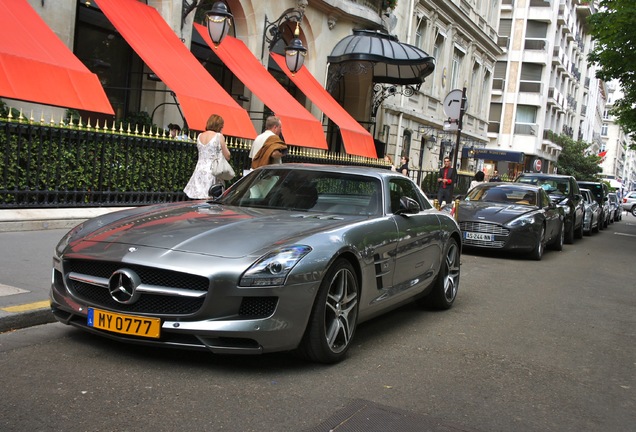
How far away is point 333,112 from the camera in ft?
67.0

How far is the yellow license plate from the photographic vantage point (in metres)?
4.27

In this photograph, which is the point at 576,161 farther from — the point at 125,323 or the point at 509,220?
the point at 125,323

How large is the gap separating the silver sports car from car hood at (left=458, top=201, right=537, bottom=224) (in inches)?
286

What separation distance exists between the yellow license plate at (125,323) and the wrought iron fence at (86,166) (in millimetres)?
5746

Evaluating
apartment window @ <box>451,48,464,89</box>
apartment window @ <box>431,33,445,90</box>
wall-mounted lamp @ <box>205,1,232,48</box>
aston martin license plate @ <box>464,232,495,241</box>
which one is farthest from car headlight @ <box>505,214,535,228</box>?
apartment window @ <box>451,48,464,89</box>

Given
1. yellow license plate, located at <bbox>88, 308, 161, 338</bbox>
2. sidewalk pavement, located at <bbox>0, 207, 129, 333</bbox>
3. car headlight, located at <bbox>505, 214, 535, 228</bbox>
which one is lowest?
sidewalk pavement, located at <bbox>0, 207, 129, 333</bbox>

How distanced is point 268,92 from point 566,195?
7987mm

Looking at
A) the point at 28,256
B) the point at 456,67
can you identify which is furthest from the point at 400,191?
the point at 456,67

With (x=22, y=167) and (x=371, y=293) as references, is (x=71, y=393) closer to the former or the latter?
(x=371, y=293)

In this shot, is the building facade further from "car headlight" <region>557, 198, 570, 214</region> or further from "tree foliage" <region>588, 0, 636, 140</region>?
"car headlight" <region>557, 198, 570, 214</region>

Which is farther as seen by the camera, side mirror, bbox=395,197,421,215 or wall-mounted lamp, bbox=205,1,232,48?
wall-mounted lamp, bbox=205,1,232,48

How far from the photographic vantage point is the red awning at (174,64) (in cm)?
1310

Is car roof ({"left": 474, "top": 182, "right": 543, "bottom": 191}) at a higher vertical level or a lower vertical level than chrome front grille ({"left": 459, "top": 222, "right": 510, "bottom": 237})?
higher

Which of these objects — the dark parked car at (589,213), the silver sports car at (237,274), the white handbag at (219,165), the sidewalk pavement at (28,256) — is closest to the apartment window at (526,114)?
the dark parked car at (589,213)
